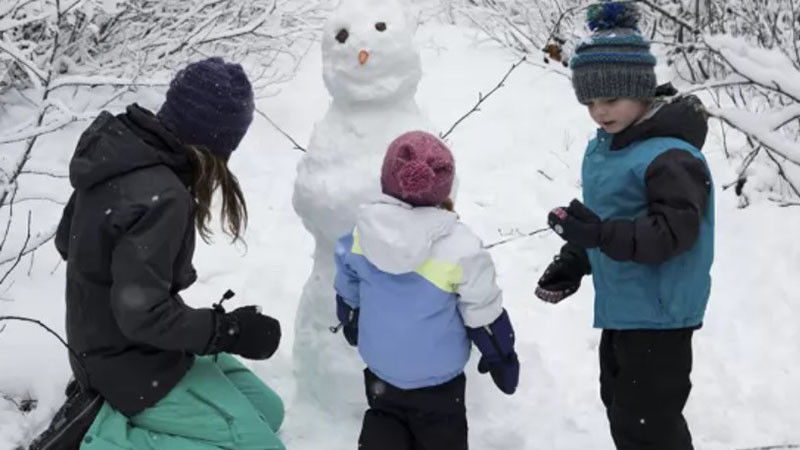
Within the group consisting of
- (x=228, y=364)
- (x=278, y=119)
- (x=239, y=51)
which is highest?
(x=228, y=364)

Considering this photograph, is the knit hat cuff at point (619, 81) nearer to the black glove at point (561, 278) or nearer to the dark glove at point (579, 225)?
the dark glove at point (579, 225)

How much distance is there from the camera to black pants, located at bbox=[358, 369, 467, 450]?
2432mm

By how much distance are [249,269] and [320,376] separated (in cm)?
141

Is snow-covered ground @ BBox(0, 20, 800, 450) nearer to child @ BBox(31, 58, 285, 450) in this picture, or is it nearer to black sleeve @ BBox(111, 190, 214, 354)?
child @ BBox(31, 58, 285, 450)

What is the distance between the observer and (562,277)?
2664mm

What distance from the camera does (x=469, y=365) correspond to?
10.1ft

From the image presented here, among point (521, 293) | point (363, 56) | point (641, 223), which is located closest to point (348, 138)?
point (363, 56)

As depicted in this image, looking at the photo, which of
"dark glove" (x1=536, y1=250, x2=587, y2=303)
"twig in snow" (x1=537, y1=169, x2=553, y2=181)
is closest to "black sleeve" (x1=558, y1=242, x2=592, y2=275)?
"dark glove" (x1=536, y1=250, x2=587, y2=303)

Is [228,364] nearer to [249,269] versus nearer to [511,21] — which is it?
[249,269]

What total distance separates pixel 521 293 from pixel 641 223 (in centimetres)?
204

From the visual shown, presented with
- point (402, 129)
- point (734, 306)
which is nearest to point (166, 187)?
point (402, 129)

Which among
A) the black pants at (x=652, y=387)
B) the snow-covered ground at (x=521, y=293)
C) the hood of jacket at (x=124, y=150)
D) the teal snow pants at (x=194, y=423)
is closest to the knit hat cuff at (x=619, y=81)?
the black pants at (x=652, y=387)

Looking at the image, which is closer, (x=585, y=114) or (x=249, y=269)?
(x=249, y=269)

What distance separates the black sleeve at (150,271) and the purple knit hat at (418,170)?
58 cm
